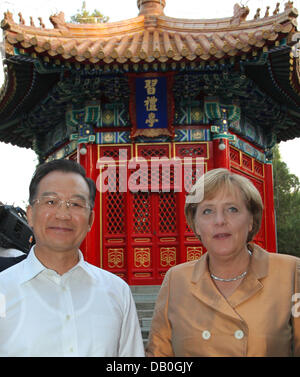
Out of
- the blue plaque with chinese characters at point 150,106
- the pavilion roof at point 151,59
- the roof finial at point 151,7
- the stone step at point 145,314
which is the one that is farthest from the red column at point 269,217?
the roof finial at point 151,7

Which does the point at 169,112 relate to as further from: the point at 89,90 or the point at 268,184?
the point at 268,184

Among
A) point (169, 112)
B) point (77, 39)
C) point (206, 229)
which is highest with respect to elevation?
point (77, 39)

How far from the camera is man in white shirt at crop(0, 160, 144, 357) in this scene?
6.31ft

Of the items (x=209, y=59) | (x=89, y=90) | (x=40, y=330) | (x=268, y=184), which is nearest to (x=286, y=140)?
(x=268, y=184)

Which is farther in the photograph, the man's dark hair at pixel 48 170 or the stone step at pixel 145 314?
the stone step at pixel 145 314

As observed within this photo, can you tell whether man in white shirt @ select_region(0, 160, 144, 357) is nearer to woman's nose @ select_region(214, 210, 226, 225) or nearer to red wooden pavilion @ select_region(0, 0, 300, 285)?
woman's nose @ select_region(214, 210, 226, 225)

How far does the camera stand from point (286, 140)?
10.1m

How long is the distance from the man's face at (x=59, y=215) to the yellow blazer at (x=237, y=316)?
2.14 feet

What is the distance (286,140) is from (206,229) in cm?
843

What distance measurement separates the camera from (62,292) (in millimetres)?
2043

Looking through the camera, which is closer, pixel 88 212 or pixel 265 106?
pixel 88 212

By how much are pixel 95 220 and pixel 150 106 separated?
6.88ft

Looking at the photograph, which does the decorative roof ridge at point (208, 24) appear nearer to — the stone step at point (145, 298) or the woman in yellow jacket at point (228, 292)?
the stone step at point (145, 298)

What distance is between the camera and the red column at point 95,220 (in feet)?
23.2
